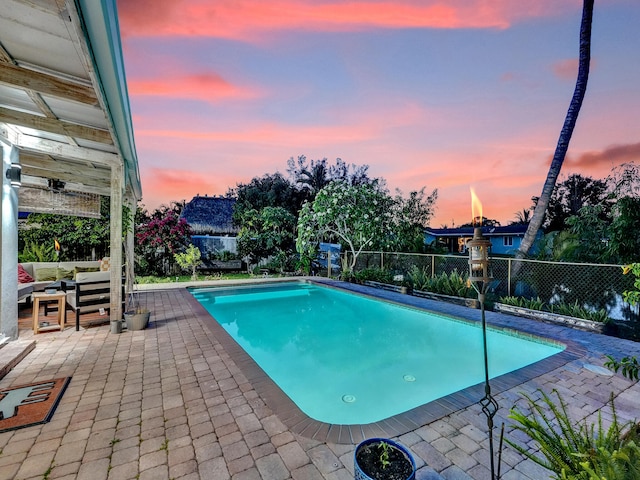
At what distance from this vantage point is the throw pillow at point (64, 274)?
8.11m

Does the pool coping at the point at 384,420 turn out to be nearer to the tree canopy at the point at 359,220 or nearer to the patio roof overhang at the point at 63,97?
the patio roof overhang at the point at 63,97

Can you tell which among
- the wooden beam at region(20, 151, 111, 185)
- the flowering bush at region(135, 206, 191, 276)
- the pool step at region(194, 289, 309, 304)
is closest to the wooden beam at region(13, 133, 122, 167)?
the wooden beam at region(20, 151, 111, 185)

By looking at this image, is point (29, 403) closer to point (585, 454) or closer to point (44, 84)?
point (44, 84)

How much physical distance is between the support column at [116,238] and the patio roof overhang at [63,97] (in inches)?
0.6

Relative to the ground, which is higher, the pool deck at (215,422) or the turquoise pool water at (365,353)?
the pool deck at (215,422)

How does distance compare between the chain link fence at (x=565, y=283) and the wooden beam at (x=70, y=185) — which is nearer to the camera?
the chain link fence at (x=565, y=283)

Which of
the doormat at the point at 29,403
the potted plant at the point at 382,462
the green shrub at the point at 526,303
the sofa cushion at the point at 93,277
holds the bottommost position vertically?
the doormat at the point at 29,403

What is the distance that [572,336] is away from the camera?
4.94 meters

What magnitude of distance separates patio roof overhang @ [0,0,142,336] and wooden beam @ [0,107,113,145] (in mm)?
10

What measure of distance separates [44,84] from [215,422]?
12.5ft

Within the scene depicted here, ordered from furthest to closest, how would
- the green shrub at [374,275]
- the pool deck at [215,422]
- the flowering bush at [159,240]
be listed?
the flowering bush at [159,240]
the green shrub at [374,275]
the pool deck at [215,422]

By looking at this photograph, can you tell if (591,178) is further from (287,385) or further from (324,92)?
(287,385)

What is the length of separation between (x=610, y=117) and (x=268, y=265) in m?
13.9

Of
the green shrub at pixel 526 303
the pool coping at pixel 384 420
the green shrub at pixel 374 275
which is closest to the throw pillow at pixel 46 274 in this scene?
the pool coping at pixel 384 420
